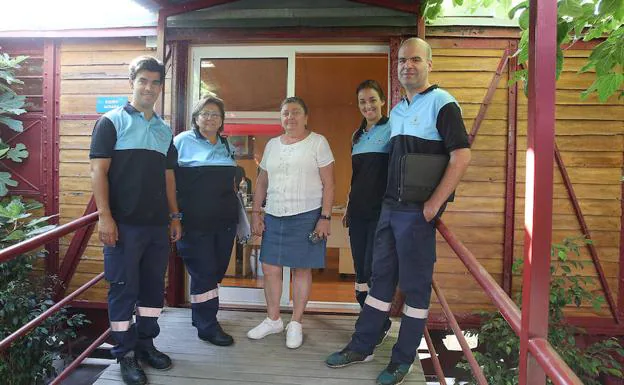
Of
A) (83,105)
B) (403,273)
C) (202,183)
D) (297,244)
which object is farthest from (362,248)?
(83,105)

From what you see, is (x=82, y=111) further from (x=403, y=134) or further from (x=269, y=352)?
(x=403, y=134)

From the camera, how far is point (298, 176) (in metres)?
2.51

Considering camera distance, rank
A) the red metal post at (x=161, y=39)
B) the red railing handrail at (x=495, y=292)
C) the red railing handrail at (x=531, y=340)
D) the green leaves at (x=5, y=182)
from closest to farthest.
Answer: the red railing handrail at (x=531, y=340), the red railing handrail at (x=495, y=292), the red metal post at (x=161, y=39), the green leaves at (x=5, y=182)

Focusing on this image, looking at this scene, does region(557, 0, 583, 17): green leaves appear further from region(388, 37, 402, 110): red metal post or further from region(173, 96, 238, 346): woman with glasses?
region(173, 96, 238, 346): woman with glasses

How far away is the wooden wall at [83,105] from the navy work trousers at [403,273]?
120 inches

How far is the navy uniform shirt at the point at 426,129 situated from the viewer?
6.20 ft

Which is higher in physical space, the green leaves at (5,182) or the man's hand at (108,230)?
the green leaves at (5,182)

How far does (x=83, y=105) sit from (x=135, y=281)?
269 centimetres

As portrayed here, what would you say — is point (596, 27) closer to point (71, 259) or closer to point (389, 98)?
point (389, 98)

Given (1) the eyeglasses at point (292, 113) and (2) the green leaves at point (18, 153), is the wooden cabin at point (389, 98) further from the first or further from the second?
(1) the eyeglasses at point (292, 113)

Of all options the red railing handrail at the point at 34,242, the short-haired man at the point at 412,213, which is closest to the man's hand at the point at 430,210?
the short-haired man at the point at 412,213

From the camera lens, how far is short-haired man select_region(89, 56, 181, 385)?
6.79ft

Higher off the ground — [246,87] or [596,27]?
[246,87]

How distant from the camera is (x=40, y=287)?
3842 millimetres
